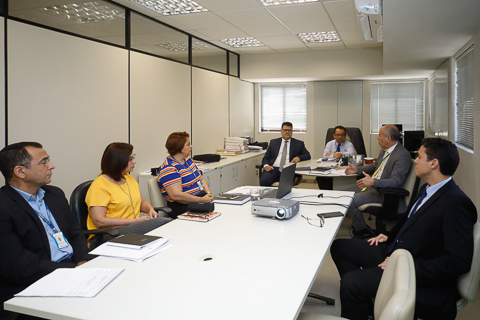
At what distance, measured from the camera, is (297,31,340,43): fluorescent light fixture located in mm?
6020

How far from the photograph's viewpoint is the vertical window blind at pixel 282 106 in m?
8.66

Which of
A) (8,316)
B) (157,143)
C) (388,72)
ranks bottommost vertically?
(8,316)

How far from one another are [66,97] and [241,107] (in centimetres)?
476

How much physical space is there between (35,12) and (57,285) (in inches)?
104

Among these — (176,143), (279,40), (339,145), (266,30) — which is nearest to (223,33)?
(266,30)

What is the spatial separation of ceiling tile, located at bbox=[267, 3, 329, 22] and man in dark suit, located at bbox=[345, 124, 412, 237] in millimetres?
1592

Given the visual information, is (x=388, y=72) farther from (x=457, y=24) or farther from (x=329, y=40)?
(x=457, y=24)

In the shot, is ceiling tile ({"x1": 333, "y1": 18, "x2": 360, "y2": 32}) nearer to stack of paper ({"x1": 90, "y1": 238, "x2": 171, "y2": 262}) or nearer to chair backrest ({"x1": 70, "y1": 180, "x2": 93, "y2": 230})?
chair backrest ({"x1": 70, "y1": 180, "x2": 93, "y2": 230})

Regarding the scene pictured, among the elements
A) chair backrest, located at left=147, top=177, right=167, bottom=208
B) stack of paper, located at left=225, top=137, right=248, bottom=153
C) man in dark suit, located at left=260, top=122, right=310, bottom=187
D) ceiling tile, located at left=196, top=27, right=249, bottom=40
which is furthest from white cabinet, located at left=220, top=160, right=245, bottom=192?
chair backrest, located at left=147, top=177, right=167, bottom=208

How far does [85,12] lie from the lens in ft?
12.7

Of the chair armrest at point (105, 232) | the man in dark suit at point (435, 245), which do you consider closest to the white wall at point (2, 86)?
the chair armrest at point (105, 232)

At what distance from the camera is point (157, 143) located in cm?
507

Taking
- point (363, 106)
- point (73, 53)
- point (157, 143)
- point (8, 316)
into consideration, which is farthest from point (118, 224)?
point (363, 106)

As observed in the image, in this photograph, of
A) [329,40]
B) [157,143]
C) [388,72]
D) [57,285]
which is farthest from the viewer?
[388,72]
